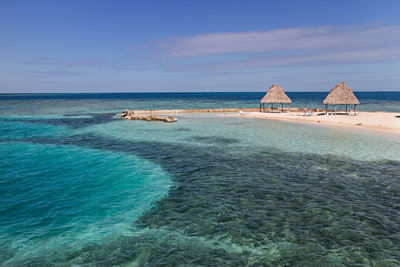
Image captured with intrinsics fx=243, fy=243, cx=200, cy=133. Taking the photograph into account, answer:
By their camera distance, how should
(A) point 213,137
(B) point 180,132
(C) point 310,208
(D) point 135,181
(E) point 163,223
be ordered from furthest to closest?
(B) point 180,132
(A) point 213,137
(D) point 135,181
(C) point 310,208
(E) point 163,223

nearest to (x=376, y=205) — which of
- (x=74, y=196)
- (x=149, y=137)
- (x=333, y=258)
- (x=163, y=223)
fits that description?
(x=333, y=258)

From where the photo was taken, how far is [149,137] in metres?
25.1

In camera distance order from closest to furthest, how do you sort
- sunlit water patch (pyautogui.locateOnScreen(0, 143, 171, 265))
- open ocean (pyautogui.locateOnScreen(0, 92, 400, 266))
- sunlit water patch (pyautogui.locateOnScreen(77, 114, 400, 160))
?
open ocean (pyautogui.locateOnScreen(0, 92, 400, 266)) < sunlit water patch (pyautogui.locateOnScreen(0, 143, 171, 265)) < sunlit water patch (pyautogui.locateOnScreen(77, 114, 400, 160))

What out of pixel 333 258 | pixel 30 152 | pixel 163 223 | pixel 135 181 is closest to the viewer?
pixel 333 258

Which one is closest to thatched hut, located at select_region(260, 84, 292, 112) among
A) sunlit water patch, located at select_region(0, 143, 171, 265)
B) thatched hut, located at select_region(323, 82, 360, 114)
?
thatched hut, located at select_region(323, 82, 360, 114)

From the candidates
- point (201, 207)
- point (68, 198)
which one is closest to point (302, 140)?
point (201, 207)

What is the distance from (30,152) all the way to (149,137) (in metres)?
10.2

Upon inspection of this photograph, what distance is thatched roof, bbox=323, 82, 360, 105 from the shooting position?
37.9 meters

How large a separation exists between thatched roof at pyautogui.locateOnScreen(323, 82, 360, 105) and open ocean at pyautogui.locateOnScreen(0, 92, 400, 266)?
21.1m

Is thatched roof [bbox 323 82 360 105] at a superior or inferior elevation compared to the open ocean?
superior

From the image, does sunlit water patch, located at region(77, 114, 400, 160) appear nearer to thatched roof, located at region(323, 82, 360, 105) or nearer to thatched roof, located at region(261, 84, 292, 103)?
thatched roof, located at region(323, 82, 360, 105)

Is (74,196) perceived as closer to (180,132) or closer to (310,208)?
(310,208)

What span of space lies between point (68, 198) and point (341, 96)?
40368 mm

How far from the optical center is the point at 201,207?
32.2ft
